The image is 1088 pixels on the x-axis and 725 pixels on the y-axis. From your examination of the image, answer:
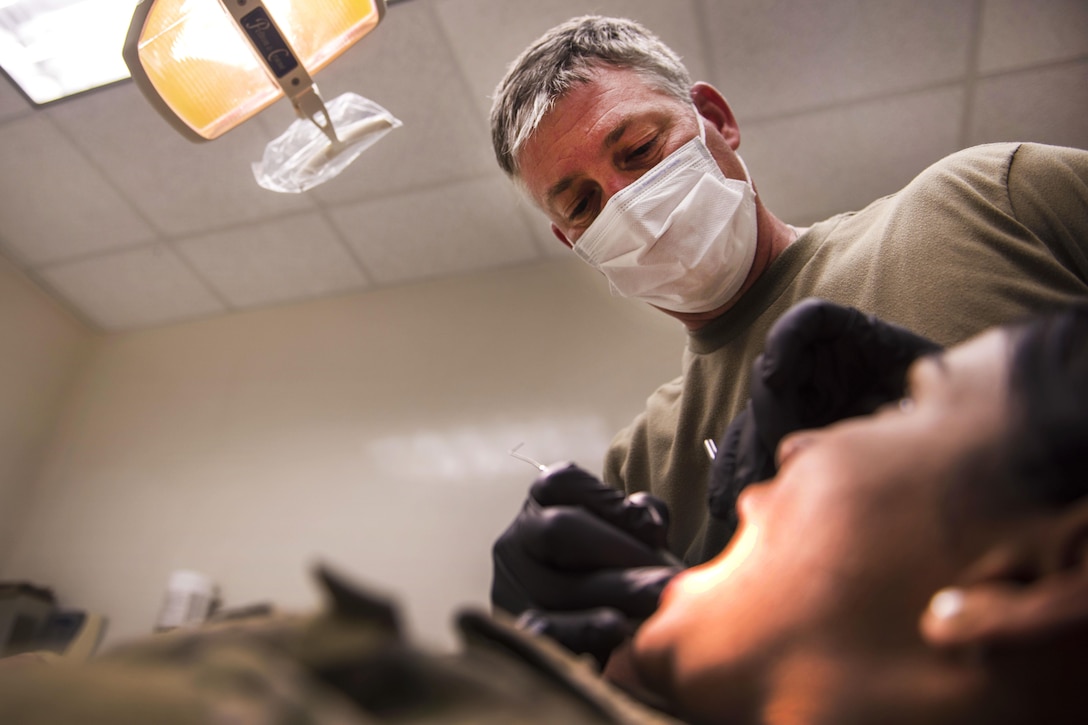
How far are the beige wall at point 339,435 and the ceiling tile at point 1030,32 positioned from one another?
1.30 metres

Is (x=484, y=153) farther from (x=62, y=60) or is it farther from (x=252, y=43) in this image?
(x=62, y=60)

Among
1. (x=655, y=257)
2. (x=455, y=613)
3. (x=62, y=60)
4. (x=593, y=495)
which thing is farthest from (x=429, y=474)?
(x=455, y=613)

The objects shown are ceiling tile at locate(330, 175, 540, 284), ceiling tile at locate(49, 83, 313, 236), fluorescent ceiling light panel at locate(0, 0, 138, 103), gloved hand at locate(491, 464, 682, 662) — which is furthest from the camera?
ceiling tile at locate(330, 175, 540, 284)

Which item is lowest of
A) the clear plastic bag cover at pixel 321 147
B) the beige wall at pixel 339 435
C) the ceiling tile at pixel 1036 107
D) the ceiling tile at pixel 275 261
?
the beige wall at pixel 339 435

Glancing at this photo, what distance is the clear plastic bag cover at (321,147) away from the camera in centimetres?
168

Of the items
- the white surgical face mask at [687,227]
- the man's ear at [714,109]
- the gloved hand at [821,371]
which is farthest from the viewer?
the man's ear at [714,109]

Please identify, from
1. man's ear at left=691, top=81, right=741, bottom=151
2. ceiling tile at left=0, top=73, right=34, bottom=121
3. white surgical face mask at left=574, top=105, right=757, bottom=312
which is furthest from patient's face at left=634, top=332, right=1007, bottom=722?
ceiling tile at left=0, top=73, right=34, bottom=121

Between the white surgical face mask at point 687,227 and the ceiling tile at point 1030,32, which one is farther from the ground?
the white surgical face mask at point 687,227

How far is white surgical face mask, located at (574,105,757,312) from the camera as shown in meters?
1.32

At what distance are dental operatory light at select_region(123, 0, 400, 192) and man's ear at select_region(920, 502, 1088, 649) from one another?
1.50 m

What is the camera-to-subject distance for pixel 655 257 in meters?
1.35

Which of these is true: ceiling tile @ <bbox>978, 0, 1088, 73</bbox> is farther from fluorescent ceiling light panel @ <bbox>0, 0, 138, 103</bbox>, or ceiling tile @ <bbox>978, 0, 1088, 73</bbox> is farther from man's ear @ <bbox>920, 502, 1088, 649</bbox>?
fluorescent ceiling light panel @ <bbox>0, 0, 138, 103</bbox>

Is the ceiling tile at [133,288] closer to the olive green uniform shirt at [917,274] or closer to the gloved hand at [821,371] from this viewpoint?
the olive green uniform shirt at [917,274]

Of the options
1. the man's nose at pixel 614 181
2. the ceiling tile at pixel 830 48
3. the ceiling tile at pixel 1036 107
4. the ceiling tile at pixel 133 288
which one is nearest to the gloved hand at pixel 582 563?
the man's nose at pixel 614 181
